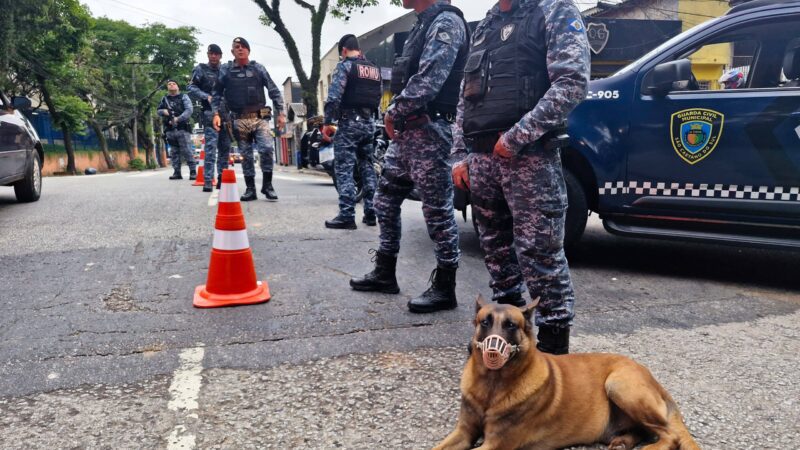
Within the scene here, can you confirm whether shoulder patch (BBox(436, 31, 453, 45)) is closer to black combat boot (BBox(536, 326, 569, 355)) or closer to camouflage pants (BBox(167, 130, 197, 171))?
black combat boot (BBox(536, 326, 569, 355))

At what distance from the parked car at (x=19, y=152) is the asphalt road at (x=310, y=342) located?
1.59 m

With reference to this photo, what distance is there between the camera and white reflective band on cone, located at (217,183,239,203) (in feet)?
11.1

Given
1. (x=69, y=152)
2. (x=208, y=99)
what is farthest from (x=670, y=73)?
(x=69, y=152)

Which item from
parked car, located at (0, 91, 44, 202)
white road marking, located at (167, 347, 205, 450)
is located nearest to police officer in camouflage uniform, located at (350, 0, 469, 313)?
white road marking, located at (167, 347, 205, 450)

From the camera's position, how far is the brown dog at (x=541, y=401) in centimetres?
168

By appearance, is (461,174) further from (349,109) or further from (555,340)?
(349,109)

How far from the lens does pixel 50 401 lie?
2.05 metres

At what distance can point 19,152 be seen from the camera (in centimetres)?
638

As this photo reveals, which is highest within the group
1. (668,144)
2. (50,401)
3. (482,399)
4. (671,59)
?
(671,59)

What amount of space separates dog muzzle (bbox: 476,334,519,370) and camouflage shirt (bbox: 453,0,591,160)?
930 mm

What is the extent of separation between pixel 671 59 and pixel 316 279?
9.81 feet

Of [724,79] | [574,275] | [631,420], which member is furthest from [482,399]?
[724,79]

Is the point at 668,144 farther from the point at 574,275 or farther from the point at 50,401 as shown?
the point at 50,401

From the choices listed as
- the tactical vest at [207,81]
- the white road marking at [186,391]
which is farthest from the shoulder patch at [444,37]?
the tactical vest at [207,81]
